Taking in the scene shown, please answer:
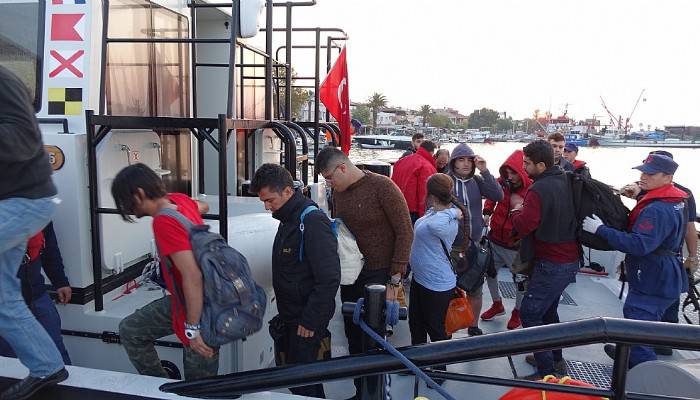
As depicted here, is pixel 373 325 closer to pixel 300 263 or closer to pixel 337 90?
pixel 300 263

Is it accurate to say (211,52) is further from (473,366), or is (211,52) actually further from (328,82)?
(473,366)

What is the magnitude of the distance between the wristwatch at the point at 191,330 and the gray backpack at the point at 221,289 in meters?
0.02

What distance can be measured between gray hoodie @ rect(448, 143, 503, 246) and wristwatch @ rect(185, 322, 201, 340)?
114 inches

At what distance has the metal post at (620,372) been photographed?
1.37 m

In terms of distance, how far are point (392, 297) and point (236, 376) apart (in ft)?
5.94

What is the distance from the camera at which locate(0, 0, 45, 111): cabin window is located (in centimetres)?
320

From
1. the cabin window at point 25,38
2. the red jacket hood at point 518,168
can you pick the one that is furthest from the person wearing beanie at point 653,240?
the cabin window at point 25,38

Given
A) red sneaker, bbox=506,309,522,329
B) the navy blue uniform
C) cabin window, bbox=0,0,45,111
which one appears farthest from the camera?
red sneaker, bbox=506,309,522,329

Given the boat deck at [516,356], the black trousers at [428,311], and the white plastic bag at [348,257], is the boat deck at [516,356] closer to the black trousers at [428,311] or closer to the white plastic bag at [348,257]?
the black trousers at [428,311]

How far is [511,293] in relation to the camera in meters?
5.66

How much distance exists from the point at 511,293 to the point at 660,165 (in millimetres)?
2689

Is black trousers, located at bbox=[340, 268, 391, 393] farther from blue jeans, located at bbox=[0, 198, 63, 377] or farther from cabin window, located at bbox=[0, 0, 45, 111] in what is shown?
cabin window, located at bbox=[0, 0, 45, 111]

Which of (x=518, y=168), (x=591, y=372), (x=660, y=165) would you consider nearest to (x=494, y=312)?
(x=591, y=372)

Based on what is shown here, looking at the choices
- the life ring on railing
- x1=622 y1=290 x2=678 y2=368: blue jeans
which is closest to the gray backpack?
the life ring on railing
